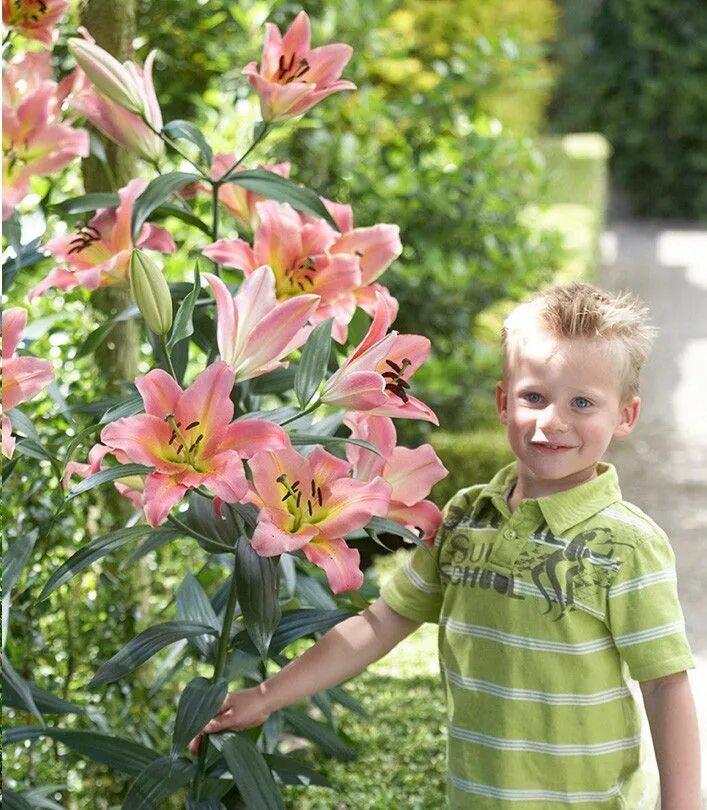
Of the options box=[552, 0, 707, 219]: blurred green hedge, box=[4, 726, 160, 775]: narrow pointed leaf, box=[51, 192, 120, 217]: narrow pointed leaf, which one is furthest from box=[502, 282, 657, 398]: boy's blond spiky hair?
box=[552, 0, 707, 219]: blurred green hedge

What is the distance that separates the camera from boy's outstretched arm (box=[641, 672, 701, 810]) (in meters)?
1.37

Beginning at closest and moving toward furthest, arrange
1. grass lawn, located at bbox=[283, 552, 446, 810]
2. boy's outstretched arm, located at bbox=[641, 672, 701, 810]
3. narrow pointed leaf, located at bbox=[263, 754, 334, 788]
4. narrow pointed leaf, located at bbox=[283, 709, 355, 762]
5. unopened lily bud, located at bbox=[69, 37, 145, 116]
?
1. boy's outstretched arm, located at bbox=[641, 672, 701, 810]
2. unopened lily bud, located at bbox=[69, 37, 145, 116]
3. narrow pointed leaf, located at bbox=[263, 754, 334, 788]
4. narrow pointed leaf, located at bbox=[283, 709, 355, 762]
5. grass lawn, located at bbox=[283, 552, 446, 810]

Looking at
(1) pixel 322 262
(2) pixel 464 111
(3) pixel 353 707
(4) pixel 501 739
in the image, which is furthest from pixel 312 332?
(2) pixel 464 111

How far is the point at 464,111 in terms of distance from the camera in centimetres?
446

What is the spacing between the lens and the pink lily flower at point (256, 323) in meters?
1.33

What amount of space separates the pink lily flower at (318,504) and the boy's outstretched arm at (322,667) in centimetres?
24

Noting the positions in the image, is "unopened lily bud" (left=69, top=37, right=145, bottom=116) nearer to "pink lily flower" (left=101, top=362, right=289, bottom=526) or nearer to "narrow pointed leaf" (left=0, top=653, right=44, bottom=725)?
"pink lily flower" (left=101, top=362, right=289, bottom=526)

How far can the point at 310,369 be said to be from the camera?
1.38 m

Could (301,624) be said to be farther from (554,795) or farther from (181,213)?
(181,213)

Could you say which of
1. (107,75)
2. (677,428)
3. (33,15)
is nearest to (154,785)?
(107,75)

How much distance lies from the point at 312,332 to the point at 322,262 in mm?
188

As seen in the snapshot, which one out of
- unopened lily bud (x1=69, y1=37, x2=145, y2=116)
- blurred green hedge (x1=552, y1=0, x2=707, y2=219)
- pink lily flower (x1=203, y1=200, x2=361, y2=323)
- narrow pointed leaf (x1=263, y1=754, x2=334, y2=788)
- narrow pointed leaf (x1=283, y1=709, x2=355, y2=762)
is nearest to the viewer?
unopened lily bud (x1=69, y1=37, x2=145, y2=116)

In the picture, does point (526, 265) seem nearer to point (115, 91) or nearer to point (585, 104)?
point (115, 91)

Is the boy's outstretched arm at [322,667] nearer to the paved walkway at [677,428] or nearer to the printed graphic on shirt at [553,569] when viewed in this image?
the printed graphic on shirt at [553,569]
